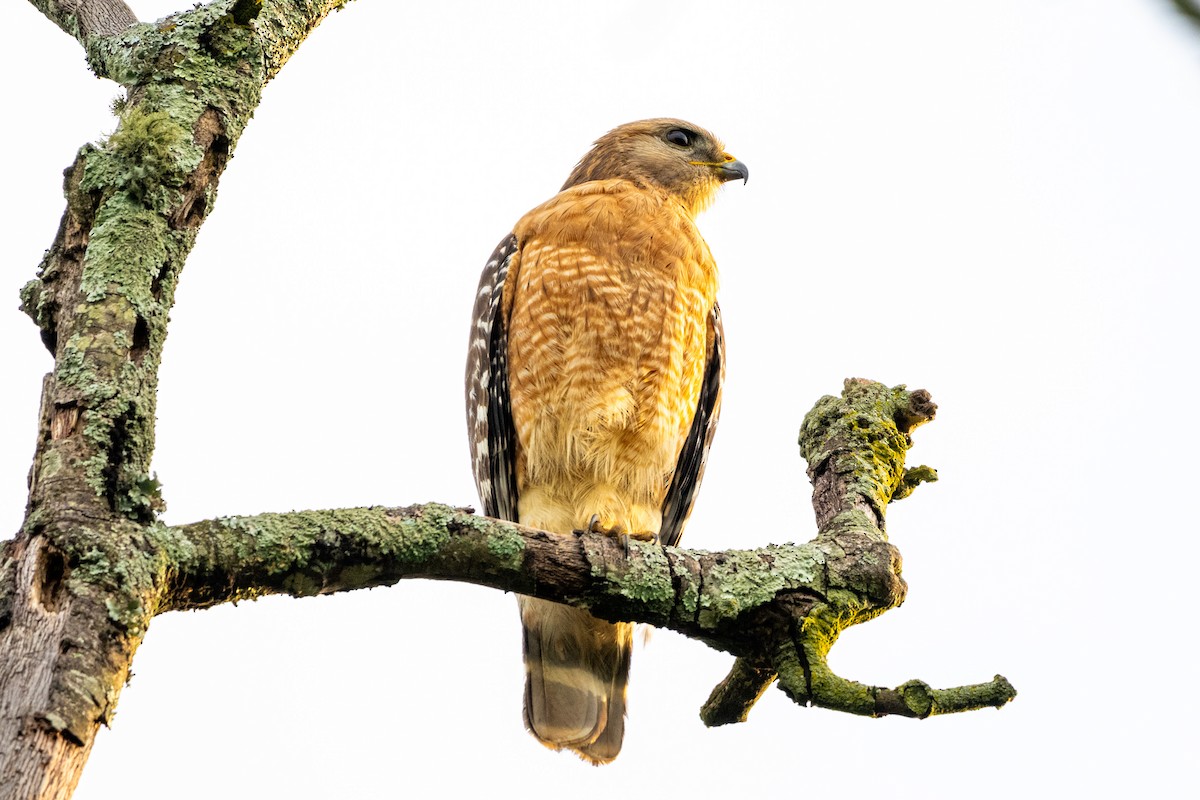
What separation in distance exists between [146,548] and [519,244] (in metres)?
3.89

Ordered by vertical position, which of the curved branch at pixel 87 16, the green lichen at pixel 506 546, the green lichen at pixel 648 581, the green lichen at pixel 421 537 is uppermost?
the curved branch at pixel 87 16

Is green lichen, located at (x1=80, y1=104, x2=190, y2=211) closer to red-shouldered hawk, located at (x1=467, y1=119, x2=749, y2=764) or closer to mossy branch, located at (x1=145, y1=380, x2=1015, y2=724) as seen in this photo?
mossy branch, located at (x1=145, y1=380, x2=1015, y2=724)

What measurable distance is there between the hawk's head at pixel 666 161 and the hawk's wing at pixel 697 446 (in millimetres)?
1346

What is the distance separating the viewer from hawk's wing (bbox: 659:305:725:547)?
6.57 meters

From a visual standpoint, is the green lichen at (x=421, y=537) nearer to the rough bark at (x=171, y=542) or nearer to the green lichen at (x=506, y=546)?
the rough bark at (x=171, y=542)

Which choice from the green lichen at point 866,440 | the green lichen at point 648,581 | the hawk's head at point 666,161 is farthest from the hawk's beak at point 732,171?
the green lichen at point 648,581

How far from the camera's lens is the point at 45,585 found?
9.32ft

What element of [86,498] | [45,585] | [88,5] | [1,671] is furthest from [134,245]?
[88,5]

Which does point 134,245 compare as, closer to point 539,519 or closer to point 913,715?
point 913,715

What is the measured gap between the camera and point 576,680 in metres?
5.98

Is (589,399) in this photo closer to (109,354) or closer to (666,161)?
(666,161)

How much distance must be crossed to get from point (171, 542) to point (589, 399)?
3095 millimetres

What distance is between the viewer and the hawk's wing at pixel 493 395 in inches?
248

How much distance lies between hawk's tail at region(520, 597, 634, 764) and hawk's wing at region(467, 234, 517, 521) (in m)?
0.67
